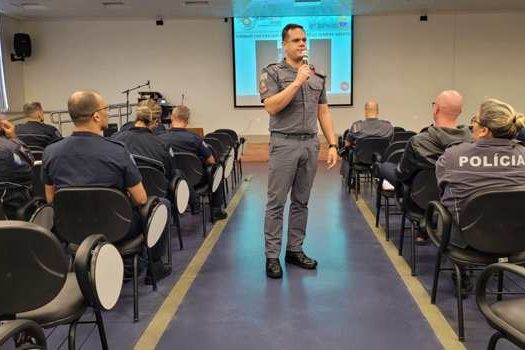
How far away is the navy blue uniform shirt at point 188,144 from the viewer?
432cm

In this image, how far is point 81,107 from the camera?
2.43 metres

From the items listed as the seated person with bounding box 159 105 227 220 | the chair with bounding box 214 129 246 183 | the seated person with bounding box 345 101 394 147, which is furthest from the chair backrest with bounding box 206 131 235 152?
the seated person with bounding box 345 101 394 147

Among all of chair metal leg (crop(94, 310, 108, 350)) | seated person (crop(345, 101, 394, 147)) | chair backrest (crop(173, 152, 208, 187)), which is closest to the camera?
chair metal leg (crop(94, 310, 108, 350))

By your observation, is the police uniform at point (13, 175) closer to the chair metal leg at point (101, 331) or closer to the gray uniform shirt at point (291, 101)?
Result: the chair metal leg at point (101, 331)

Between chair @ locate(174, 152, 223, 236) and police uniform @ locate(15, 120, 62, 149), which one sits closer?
chair @ locate(174, 152, 223, 236)

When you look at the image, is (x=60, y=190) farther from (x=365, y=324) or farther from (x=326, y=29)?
(x=326, y=29)

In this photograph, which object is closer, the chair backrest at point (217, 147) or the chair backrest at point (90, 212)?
the chair backrest at point (90, 212)

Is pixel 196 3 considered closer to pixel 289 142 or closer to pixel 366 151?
pixel 366 151

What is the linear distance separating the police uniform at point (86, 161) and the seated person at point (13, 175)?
93 cm

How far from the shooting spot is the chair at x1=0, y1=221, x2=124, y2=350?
1508 mm

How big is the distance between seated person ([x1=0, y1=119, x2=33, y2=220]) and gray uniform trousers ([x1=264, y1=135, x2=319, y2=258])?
1668 mm

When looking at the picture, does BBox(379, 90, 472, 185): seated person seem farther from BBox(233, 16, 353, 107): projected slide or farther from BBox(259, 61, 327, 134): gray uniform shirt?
BBox(233, 16, 353, 107): projected slide

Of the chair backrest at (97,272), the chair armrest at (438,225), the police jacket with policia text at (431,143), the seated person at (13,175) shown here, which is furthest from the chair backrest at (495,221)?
the seated person at (13,175)

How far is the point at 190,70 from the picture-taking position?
9.53m
